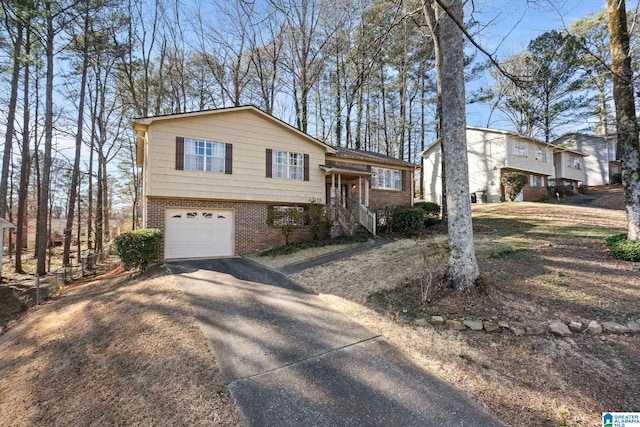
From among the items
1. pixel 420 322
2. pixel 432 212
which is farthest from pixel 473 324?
pixel 432 212

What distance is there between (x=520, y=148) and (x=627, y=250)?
705 inches

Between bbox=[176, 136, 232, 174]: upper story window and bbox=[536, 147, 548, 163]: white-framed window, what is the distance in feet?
81.7

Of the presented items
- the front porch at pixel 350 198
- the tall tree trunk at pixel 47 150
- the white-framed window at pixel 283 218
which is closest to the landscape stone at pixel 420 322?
the white-framed window at pixel 283 218

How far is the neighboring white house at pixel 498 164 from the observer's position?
69.2 feet

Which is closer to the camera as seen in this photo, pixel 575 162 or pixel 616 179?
pixel 616 179

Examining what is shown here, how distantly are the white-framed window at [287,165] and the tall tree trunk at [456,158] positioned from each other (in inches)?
325

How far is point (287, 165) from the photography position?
1301 cm

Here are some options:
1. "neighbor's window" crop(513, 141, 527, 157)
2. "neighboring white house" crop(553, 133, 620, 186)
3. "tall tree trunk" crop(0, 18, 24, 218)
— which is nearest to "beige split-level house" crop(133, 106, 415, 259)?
"tall tree trunk" crop(0, 18, 24, 218)

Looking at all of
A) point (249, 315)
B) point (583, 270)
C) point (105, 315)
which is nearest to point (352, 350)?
point (249, 315)

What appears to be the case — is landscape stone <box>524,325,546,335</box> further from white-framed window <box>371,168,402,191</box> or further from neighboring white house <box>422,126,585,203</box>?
neighboring white house <box>422,126,585,203</box>

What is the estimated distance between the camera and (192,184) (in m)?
10.9

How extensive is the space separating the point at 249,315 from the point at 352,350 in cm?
224

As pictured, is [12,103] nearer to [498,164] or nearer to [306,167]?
[306,167]

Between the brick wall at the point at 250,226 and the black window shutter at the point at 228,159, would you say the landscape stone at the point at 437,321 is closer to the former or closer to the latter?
the brick wall at the point at 250,226
